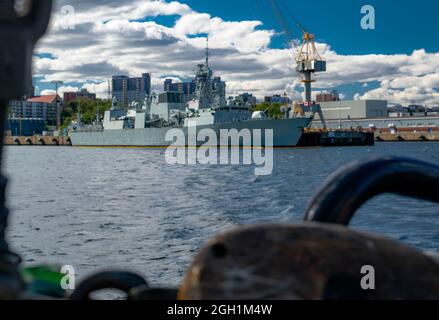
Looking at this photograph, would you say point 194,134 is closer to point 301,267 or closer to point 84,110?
point 301,267

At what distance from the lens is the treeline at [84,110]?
15188 centimetres

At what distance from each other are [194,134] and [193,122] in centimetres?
192

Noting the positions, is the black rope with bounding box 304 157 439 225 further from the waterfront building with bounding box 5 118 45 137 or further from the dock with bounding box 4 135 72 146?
the waterfront building with bounding box 5 118 45 137

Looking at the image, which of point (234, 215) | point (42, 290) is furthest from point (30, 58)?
point (234, 215)

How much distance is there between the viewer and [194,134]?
3450 inches

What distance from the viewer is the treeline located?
15188 centimetres

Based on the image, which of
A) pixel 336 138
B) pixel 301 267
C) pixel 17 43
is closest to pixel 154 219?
pixel 301 267

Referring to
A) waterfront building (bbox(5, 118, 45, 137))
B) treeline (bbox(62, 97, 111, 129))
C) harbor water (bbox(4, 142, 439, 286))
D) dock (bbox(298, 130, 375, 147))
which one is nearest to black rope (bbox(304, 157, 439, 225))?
harbor water (bbox(4, 142, 439, 286))

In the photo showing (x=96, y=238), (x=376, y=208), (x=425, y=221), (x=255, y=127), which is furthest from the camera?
(x=255, y=127)

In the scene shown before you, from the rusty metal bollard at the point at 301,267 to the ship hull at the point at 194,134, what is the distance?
8059 centimetres

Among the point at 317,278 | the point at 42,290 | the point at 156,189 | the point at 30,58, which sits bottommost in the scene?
the point at 156,189
